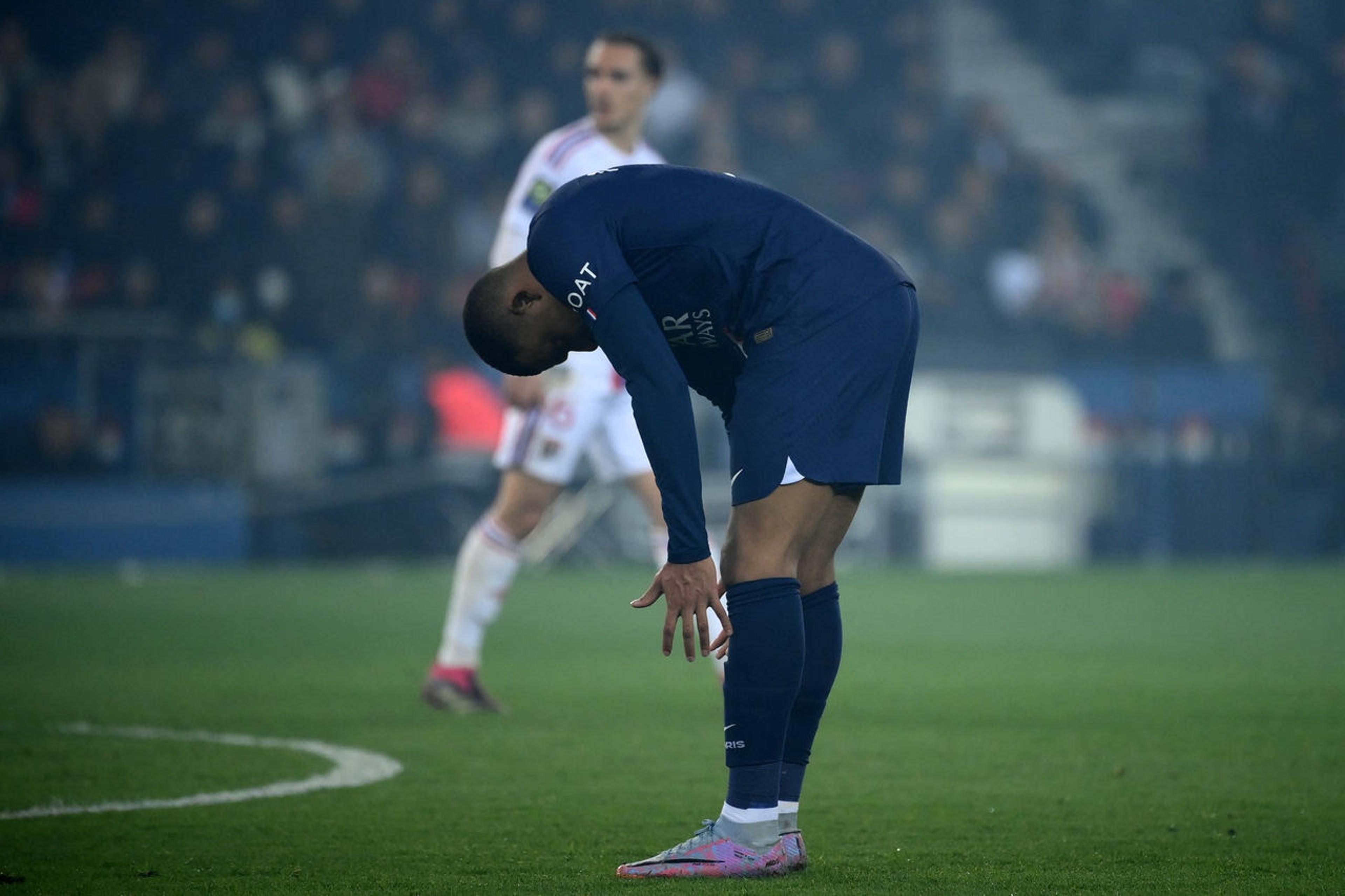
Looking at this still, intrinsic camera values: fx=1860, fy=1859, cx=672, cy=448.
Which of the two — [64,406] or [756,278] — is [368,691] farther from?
[64,406]

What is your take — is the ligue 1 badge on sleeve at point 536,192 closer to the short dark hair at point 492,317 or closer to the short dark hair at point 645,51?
the short dark hair at point 645,51

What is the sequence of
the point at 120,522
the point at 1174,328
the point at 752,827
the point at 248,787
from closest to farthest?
1. the point at 752,827
2. the point at 248,787
3. the point at 120,522
4. the point at 1174,328

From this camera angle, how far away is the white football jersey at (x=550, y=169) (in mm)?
6957

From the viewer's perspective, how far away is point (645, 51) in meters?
7.16

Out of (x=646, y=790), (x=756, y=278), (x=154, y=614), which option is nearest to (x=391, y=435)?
(x=154, y=614)

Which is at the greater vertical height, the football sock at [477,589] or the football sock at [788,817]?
the football sock at [477,589]

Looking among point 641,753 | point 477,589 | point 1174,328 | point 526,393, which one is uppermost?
point 1174,328

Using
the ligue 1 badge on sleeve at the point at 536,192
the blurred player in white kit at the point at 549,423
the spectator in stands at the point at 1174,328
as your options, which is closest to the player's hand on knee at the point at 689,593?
the blurred player in white kit at the point at 549,423

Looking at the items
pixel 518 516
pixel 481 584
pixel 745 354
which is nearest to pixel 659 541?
pixel 518 516

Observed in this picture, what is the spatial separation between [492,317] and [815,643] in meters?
1.05

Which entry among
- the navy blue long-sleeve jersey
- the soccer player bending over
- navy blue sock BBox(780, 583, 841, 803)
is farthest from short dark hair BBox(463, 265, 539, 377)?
navy blue sock BBox(780, 583, 841, 803)

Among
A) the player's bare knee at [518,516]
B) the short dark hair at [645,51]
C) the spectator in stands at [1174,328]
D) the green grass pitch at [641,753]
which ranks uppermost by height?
the short dark hair at [645,51]

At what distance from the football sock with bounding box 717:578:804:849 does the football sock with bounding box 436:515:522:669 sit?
121 inches

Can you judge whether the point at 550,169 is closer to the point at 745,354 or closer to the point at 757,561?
the point at 745,354
